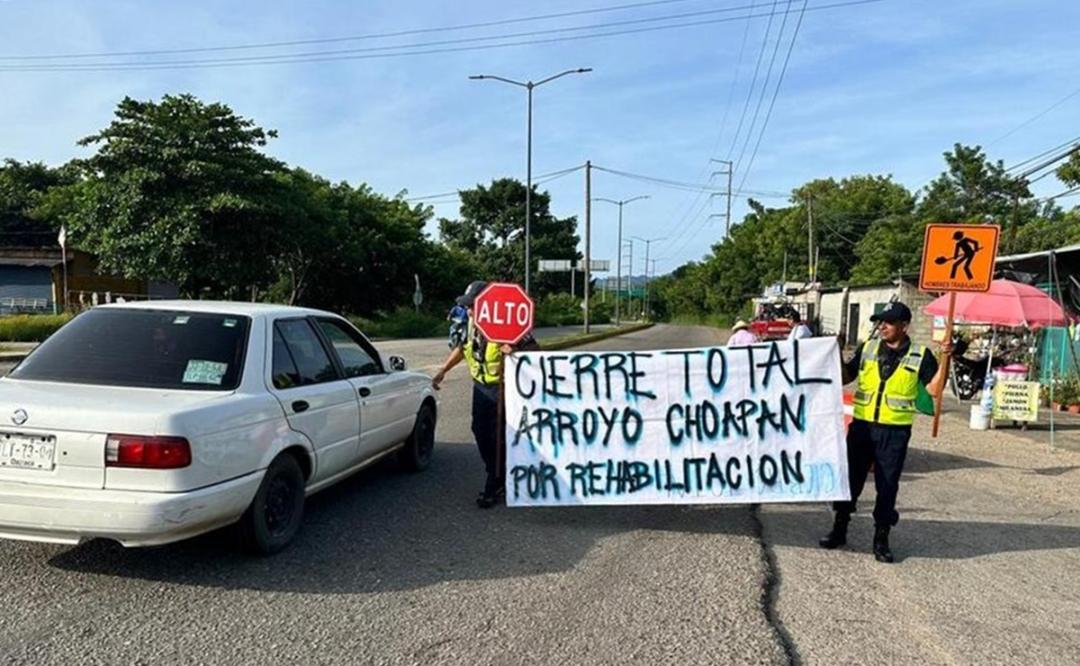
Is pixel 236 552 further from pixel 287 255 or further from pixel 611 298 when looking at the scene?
pixel 611 298

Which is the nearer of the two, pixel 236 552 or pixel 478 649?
pixel 478 649

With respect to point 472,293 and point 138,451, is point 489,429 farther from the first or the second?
point 138,451

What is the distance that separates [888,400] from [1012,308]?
28.2 ft

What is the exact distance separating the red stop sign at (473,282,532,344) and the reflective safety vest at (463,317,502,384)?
0.41 ft

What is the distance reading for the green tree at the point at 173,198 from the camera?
2652 centimetres

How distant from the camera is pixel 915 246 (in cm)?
4278

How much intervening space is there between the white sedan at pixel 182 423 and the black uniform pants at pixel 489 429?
0.77 metres

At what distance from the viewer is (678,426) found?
5.68 m

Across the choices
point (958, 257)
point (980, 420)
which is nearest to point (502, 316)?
point (958, 257)

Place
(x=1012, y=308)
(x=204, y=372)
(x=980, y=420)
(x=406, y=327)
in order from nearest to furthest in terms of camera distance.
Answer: (x=204, y=372) → (x=980, y=420) → (x=1012, y=308) → (x=406, y=327)

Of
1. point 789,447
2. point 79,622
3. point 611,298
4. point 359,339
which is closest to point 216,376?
point 79,622

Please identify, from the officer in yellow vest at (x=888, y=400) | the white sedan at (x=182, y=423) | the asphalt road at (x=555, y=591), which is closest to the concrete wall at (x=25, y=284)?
the white sedan at (x=182, y=423)

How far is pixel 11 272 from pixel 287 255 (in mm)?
12282

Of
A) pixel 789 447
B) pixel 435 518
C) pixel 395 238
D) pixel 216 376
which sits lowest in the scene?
pixel 435 518
